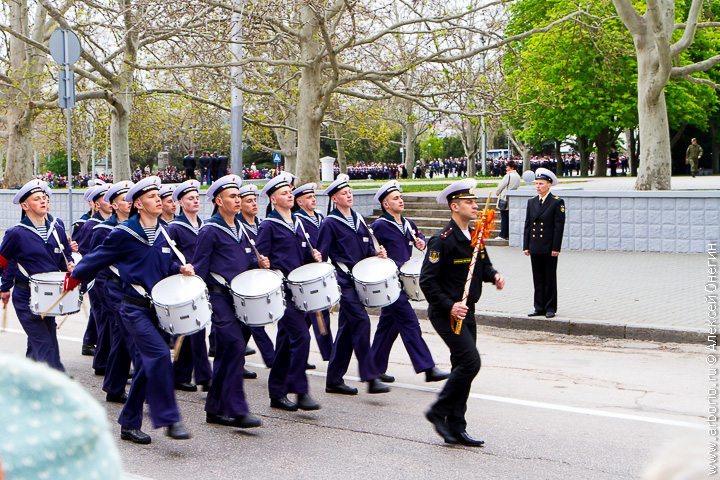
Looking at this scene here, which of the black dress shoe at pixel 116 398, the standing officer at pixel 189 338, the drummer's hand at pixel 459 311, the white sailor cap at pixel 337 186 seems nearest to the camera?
the drummer's hand at pixel 459 311

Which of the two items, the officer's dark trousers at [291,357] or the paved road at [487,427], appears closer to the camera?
the paved road at [487,427]

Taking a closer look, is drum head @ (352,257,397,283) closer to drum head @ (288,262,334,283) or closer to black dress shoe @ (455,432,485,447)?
drum head @ (288,262,334,283)

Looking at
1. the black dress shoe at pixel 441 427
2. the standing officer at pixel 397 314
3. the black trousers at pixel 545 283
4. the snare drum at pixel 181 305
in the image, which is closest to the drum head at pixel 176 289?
the snare drum at pixel 181 305

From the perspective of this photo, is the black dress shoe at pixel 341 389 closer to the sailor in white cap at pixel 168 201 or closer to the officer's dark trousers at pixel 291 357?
the officer's dark trousers at pixel 291 357

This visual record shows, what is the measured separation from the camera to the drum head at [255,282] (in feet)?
24.4

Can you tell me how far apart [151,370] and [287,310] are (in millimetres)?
1557

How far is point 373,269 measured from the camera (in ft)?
28.0

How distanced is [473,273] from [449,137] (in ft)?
298

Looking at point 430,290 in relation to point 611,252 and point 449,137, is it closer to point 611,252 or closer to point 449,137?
point 611,252

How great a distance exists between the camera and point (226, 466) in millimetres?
6438

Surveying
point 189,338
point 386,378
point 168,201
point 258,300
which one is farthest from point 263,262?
point 168,201

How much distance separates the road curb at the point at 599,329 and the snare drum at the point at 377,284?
3.86m

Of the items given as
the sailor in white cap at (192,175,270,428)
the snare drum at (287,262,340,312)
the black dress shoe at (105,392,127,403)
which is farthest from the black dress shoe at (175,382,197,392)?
the snare drum at (287,262,340,312)

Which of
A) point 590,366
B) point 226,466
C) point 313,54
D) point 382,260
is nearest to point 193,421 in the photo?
point 226,466
